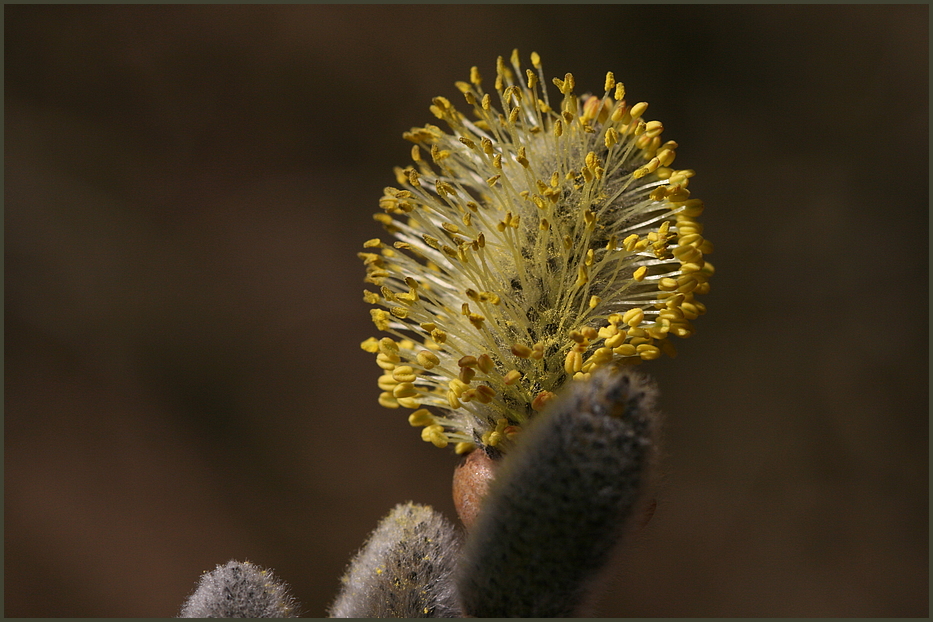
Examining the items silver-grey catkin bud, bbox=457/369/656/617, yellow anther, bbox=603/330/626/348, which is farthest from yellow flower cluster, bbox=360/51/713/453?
silver-grey catkin bud, bbox=457/369/656/617

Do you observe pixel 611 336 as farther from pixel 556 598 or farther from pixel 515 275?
pixel 556 598

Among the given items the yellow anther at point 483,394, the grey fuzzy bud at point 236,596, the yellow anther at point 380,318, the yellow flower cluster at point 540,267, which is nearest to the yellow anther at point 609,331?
the yellow flower cluster at point 540,267

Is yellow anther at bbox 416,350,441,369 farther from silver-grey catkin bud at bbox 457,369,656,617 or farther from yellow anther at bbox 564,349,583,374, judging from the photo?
silver-grey catkin bud at bbox 457,369,656,617

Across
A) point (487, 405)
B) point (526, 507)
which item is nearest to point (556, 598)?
point (526, 507)

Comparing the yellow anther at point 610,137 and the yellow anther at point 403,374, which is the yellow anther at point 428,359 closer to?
the yellow anther at point 403,374

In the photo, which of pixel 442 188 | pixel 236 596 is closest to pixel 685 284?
pixel 442 188

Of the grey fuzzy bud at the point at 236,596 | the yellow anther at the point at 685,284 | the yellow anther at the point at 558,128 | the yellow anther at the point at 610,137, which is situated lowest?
the grey fuzzy bud at the point at 236,596

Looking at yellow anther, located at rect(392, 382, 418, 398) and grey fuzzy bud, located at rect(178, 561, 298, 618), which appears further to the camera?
yellow anther, located at rect(392, 382, 418, 398)
